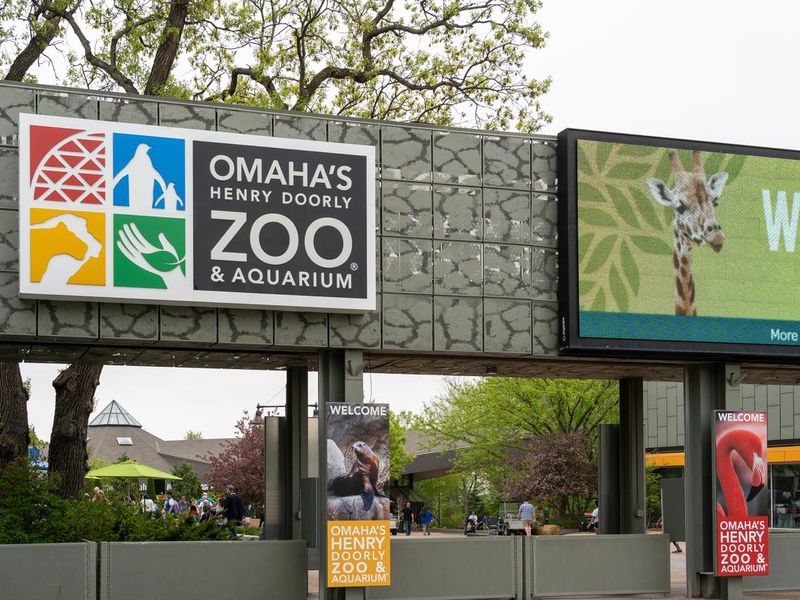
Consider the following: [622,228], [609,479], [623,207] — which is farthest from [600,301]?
[609,479]

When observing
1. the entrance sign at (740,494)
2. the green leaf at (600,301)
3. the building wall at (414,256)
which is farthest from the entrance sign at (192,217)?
the entrance sign at (740,494)

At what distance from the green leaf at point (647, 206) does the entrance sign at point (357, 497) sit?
566cm

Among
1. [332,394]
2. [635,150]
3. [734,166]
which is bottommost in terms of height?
[332,394]

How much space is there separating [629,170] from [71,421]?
13975 mm

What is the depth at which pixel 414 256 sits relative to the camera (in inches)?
792

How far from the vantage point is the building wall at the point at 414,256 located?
18.6m

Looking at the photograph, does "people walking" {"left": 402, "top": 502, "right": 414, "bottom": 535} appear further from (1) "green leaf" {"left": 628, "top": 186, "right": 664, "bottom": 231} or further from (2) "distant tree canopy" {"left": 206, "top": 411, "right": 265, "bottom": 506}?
(1) "green leaf" {"left": 628, "top": 186, "right": 664, "bottom": 231}

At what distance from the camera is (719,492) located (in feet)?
70.6

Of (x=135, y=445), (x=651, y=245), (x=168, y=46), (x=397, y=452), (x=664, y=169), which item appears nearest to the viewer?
(x=651, y=245)

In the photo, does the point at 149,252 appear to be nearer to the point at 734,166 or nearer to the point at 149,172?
the point at 149,172

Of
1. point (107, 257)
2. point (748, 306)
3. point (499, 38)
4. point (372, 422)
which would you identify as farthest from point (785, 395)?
point (107, 257)

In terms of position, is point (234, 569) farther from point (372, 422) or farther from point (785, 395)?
point (785, 395)

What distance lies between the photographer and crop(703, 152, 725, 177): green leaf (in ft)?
71.5

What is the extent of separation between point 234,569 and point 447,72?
17784mm
